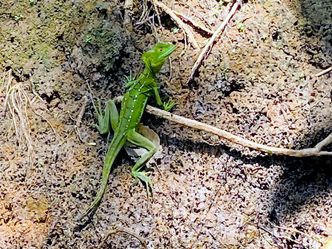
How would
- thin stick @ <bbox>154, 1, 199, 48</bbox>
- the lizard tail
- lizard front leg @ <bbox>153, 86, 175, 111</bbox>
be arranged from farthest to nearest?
thin stick @ <bbox>154, 1, 199, 48</bbox> < lizard front leg @ <bbox>153, 86, 175, 111</bbox> < the lizard tail

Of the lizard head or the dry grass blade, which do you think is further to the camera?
the dry grass blade

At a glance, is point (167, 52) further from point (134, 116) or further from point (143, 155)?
point (143, 155)

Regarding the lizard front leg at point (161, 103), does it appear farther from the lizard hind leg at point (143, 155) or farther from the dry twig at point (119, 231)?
the dry twig at point (119, 231)

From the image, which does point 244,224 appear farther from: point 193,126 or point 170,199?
point 193,126

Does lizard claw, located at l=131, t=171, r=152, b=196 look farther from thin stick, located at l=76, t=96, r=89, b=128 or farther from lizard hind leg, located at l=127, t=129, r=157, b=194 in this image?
thin stick, located at l=76, t=96, r=89, b=128

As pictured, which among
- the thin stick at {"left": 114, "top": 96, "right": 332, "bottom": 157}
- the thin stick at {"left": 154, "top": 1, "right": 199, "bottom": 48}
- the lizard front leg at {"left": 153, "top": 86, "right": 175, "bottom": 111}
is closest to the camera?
the thin stick at {"left": 114, "top": 96, "right": 332, "bottom": 157}

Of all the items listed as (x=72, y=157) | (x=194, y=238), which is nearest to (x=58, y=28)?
(x=72, y=157)

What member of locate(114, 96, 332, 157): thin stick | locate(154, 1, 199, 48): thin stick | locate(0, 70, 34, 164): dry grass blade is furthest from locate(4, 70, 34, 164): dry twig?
locate(154, 1, 199, 48): thin stick
